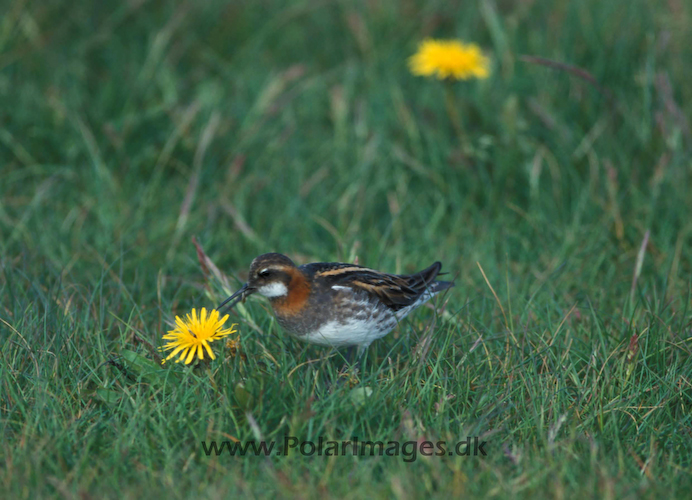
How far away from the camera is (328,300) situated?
14.7 feet

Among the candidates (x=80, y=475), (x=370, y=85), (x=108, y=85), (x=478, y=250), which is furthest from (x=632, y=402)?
(x=108, y=85)

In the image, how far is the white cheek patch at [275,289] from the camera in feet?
14.9

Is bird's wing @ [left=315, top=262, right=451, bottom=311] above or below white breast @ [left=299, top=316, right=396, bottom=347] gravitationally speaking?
above

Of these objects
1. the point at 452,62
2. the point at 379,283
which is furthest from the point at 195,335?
the point at 452,62

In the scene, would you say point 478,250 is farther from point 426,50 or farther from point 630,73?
point 630,73

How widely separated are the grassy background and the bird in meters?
0.19

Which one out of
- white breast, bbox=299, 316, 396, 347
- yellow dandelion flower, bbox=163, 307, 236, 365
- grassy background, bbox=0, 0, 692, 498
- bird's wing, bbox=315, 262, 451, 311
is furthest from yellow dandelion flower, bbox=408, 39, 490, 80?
yellow dandelion flower, bbox=163, 307, 236, 365

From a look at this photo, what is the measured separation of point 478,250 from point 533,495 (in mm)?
2880

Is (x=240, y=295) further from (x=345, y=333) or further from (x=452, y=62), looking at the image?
(x=452, y=62)

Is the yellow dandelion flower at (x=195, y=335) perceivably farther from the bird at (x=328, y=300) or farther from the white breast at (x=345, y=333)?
the white breast at (x=345, y=333)

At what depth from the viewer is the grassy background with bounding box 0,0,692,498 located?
3.79 metres

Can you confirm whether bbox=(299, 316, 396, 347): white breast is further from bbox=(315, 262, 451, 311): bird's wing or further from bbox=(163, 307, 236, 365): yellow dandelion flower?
bbox=(163, 307, 236, 365): yellow dandelion flower

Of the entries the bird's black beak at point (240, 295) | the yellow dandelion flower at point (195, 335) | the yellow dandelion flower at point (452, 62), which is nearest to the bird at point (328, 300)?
the bird's black beak at point (240, 295)

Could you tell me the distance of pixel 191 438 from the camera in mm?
3842
